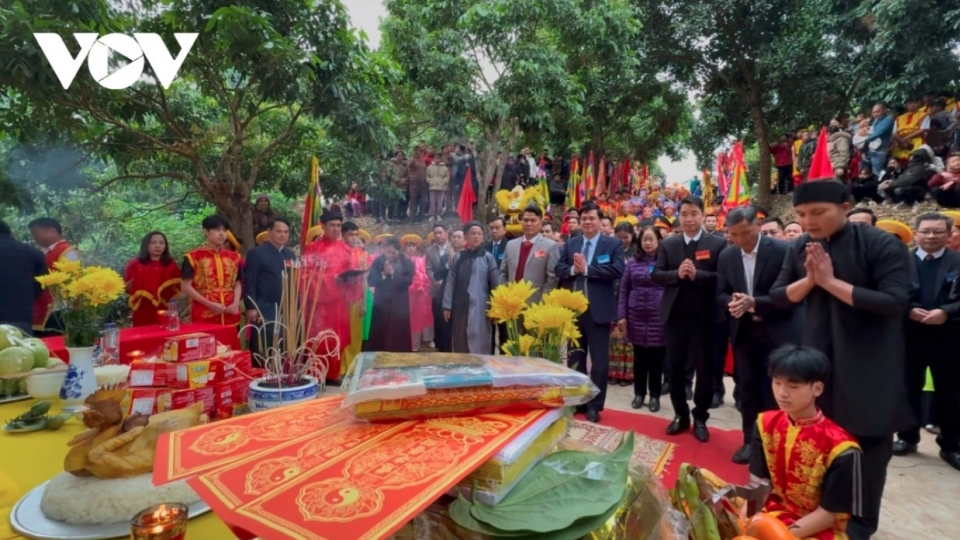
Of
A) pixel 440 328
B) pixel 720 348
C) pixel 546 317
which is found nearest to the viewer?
pixel 546 317

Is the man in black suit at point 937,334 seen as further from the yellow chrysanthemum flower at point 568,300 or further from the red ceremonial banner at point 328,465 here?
the red ceremonial banner at point 328,465

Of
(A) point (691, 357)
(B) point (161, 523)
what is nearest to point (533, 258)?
(A) point (691, 357)

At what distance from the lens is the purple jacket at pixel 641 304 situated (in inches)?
169

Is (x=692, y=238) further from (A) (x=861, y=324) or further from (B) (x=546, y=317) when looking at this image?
(B) (x=546, y=317)

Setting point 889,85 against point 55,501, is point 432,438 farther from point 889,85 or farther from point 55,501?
point 889,85

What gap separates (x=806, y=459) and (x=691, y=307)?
185 cm

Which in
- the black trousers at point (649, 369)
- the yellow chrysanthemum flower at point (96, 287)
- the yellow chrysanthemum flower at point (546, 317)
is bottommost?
the black trousers at point (649, 369)

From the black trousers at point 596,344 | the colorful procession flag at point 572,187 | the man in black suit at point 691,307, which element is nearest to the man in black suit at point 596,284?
the black trousers at point 596,344

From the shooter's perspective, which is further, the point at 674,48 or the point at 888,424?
the point at 674,48

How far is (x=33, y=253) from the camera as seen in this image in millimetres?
3314

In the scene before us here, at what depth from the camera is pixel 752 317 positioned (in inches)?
122

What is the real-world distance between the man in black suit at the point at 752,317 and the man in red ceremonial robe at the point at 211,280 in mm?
3453

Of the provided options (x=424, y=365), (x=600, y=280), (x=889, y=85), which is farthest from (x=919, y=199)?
(x=424, y=365)

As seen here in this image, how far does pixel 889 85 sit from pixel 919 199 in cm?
310
